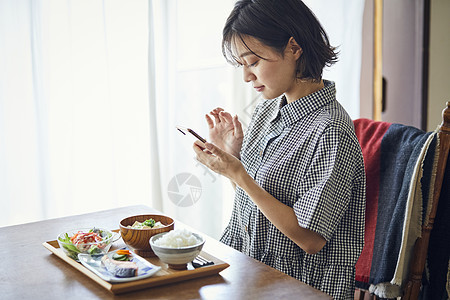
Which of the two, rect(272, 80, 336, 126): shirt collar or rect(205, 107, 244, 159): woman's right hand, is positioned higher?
rect(272, 80, 336, 126): shirt collar

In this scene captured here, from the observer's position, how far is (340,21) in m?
2.71

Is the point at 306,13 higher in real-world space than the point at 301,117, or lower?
higher

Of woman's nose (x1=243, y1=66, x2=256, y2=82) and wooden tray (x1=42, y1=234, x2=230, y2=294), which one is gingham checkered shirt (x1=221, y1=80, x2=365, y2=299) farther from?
wooden tray (x1=42, y1=234, x2=230, y2=294)

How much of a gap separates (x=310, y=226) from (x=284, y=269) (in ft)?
0.68

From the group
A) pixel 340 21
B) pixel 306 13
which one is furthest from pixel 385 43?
pixel 306 13

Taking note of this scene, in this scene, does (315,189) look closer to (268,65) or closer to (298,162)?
(298,162)

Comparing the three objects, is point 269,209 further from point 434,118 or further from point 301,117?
point 434,118

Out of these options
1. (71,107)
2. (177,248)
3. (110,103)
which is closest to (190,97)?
(110,103)

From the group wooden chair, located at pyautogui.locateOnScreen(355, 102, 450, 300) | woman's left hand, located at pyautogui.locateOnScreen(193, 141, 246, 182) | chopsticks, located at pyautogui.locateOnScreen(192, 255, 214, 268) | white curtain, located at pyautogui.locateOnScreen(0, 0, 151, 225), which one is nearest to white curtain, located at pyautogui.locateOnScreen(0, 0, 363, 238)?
white curtain, located at pyautogui.locateOnScreen(0, 0, 151, 225)

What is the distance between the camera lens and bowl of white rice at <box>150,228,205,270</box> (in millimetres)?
989

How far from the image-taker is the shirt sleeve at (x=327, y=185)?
1.13 metres

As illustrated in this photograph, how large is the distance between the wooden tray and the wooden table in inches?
0.4

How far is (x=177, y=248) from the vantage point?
987 millimetres

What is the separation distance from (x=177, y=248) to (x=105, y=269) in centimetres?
16
